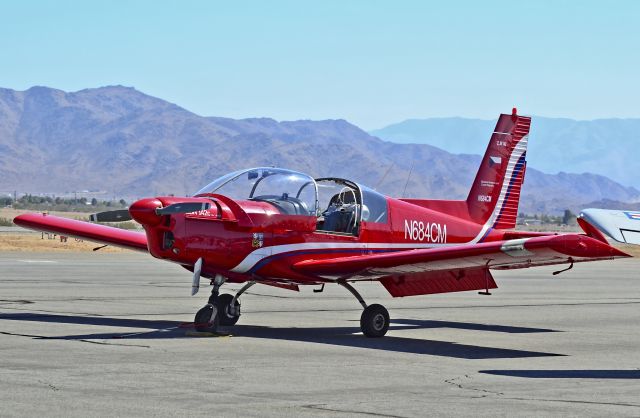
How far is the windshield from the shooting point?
56.4ft

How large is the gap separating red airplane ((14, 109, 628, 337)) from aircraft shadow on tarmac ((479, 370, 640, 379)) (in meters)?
1.70

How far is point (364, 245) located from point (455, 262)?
2306 millimetres

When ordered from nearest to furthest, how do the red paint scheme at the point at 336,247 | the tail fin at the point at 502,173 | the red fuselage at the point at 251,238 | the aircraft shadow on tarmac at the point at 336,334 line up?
the aircraft shadow on tarmac at the point at 336,334 → the red paint scheme at the point at 336,247 → the red fuselage at the point at 251,238 → the tail fin at the point at 502,173

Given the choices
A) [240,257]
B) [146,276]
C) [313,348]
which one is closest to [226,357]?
[313,348]

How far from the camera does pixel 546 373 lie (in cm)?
1305

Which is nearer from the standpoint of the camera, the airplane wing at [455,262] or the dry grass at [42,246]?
the airplane wing at [455,262]

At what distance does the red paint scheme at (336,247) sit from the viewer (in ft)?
51.0

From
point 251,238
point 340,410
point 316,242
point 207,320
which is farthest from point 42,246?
point 340,410

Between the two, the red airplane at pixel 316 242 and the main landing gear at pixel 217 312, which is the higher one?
the red airplane at pixel 316 242

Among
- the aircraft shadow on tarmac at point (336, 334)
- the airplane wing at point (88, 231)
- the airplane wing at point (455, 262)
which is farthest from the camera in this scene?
the airplane wing at point (88, 231)

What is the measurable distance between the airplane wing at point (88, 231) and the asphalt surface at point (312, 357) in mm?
1268

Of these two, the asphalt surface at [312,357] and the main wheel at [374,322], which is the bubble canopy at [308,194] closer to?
the main wheel at [374,322]

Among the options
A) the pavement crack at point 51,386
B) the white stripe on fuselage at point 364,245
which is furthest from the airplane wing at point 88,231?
the pavement crack at point 51,386

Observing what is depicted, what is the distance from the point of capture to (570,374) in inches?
512
